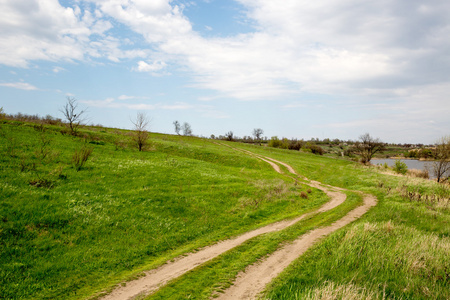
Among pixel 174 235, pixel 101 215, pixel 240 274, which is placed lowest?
pixel 174 235

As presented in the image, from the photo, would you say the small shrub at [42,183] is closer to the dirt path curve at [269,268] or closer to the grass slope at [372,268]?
the dirt path curve at [269,268]

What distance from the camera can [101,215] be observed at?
525 inches

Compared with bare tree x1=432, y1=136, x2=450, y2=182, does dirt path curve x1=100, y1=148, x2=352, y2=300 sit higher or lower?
lower

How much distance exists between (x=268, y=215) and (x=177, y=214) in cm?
702

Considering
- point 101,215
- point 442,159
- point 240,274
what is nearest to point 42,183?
point 101,215

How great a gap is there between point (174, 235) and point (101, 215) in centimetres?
449

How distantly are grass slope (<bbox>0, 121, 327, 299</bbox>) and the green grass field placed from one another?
0.06 meters

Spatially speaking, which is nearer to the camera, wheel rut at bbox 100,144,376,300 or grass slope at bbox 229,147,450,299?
grass slope at bbox 229,147,450,299

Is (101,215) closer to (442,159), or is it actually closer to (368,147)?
(442,159)

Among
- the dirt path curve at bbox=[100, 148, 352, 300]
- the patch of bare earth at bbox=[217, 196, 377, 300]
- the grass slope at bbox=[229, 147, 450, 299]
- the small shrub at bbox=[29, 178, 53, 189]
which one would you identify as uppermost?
the small shrub at bbox=[29, 178, 53, 189]

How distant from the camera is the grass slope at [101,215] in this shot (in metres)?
8.92

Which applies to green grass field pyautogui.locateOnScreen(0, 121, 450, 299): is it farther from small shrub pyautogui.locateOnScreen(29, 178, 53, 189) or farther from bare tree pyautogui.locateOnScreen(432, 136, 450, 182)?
bare tree pyautogui.locateOnScreen(432, 136, 450, 182)

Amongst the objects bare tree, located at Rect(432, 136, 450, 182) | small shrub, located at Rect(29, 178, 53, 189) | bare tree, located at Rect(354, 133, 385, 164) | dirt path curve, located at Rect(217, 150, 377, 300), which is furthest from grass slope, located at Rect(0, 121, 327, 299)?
bare tree, located at Rect(354, 133, 385, 164)

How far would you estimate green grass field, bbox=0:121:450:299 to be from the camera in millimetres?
8109
